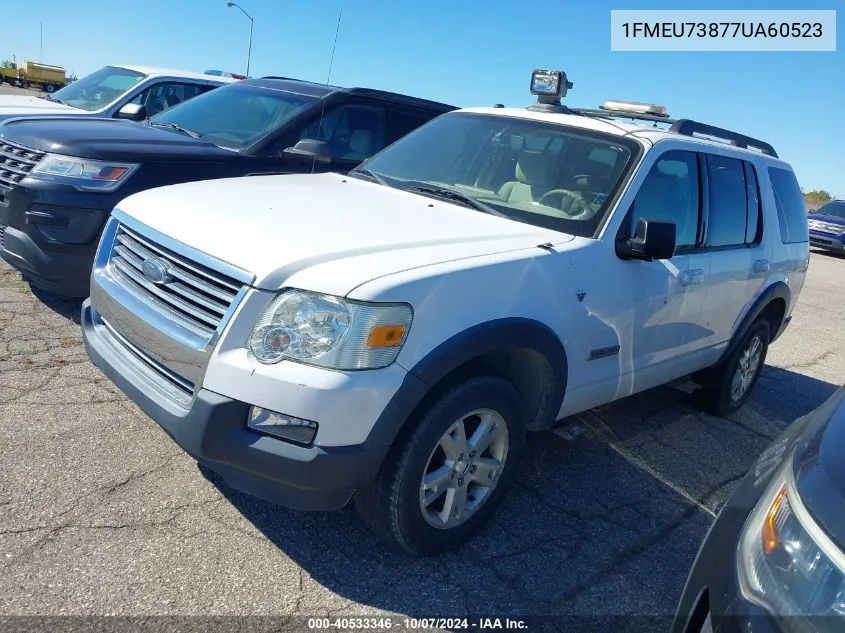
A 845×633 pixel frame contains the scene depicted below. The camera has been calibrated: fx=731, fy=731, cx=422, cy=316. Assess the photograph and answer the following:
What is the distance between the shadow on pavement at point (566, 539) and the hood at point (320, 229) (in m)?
1.16

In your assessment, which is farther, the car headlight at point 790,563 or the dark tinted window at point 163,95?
the dark tinted window at point 163,95

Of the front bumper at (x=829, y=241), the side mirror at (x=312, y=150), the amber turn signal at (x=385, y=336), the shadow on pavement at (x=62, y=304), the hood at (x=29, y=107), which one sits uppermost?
the side mirror at (x=312, y=150)

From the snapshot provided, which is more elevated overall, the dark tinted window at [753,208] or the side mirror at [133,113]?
the dark tinted window at [753,208]

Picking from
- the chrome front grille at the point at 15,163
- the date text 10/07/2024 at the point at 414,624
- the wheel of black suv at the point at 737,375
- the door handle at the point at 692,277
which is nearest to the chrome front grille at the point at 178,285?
the date text 10/07/2024 at the point at 414,624

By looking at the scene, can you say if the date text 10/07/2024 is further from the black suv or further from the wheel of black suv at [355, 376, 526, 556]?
the black suv

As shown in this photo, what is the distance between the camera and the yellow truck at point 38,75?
4650 centimetres

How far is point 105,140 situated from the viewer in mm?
5020

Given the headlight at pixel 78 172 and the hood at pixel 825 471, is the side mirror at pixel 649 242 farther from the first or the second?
the headlight at pixel 78 172

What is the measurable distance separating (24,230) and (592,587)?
4.04 meters

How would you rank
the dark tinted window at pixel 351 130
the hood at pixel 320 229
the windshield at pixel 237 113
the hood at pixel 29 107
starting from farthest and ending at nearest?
the hood at pixel 29 107, the dark tinted window at pixel 351 130, the windshield at pixel 237 113, the hood at pixel 320 229

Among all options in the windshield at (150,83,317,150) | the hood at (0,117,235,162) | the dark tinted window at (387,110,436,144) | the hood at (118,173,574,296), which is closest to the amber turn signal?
the hood at (118,173,574,296)

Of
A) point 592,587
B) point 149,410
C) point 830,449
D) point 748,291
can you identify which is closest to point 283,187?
point 149,410

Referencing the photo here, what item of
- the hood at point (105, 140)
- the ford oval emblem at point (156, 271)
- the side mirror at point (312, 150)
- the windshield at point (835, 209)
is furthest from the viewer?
the windshield at point (835, 209)

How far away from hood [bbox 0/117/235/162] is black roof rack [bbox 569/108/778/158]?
2703mm
